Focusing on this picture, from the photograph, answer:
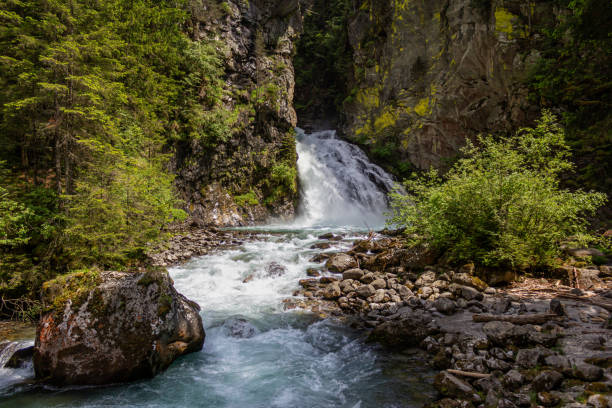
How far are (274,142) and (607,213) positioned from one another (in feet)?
50.4

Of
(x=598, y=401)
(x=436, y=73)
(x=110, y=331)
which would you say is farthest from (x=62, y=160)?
(x=436, y=73)

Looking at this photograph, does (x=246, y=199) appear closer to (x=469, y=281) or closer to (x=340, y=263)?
(x=340, y=263)

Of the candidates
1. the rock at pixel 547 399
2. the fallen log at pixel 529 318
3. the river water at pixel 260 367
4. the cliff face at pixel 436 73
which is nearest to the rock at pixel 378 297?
the river water at pixel 260 367

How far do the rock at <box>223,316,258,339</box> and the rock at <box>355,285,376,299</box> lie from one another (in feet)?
7.95

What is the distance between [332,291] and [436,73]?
16092mm

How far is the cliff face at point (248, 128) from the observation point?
14.7m

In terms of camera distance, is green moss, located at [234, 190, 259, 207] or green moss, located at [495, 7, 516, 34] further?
green moss, located at [234, 190, 259, 207]

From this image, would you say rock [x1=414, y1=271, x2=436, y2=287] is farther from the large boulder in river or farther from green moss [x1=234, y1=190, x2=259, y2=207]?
green moss [x1=234, y1=190, x2=259, y2=207]

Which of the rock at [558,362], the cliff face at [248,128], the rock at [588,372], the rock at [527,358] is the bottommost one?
the rock at [527,358]

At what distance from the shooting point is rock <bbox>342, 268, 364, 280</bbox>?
7.38 metres

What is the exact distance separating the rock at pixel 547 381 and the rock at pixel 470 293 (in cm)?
267

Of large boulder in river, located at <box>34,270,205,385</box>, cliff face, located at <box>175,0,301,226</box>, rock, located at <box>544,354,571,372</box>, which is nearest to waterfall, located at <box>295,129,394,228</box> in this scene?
cliff face, located at <box>175,0,301,226</box>

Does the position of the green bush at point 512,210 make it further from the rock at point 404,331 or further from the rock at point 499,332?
the rock at point 404,331

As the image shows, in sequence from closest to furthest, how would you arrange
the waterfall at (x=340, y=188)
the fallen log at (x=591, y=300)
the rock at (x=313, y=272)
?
the fallen log at (x=591, y=300) → the rock at (x=313, y=272) → the waterfall at (x=340, y=188)
